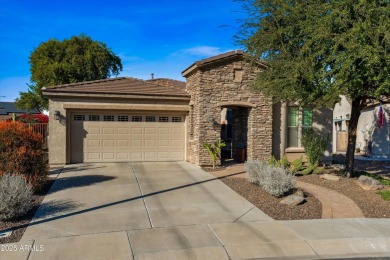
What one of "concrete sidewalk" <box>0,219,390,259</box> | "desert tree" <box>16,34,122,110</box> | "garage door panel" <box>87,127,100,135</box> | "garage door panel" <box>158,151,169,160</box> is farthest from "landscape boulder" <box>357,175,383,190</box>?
"desert tree" <box>16,34,122,110</box>

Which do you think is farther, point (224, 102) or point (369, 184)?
point (224, 102)

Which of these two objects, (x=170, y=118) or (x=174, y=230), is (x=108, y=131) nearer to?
(x=170, y=118)

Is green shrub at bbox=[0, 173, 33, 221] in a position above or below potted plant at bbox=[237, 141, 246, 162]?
below

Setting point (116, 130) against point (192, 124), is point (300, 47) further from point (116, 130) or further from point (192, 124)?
point (116, 130)

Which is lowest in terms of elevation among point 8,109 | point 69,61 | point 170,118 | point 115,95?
point 170,118

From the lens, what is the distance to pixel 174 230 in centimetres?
697

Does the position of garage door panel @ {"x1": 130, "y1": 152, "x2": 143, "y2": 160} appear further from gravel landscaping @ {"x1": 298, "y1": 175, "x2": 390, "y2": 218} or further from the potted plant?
gravel landscaping @ {"x1": 298, "y1": 175, "x2": 390, "y2": 218}

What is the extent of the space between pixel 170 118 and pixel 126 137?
2.28 m

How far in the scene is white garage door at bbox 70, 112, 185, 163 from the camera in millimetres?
15609

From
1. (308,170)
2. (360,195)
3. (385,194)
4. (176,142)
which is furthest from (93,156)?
(385,194)

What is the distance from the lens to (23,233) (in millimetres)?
6688

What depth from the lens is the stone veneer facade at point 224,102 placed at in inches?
590

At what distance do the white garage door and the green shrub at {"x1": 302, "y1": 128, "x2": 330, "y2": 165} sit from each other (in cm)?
565

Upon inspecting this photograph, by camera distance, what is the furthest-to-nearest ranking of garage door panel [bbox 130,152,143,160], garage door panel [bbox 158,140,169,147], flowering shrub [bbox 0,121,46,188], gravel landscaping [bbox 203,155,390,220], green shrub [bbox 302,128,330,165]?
1. garage door panel [bbox 158,140,169,147]
2. garage door panel [bbox 130,152,143,160]
3. green shrub [bbox 302,128,330,165]
4. flowering shrub [bbox 0,121,46,188]
5. gravel landscaping [bbox 203,155,390,220]
